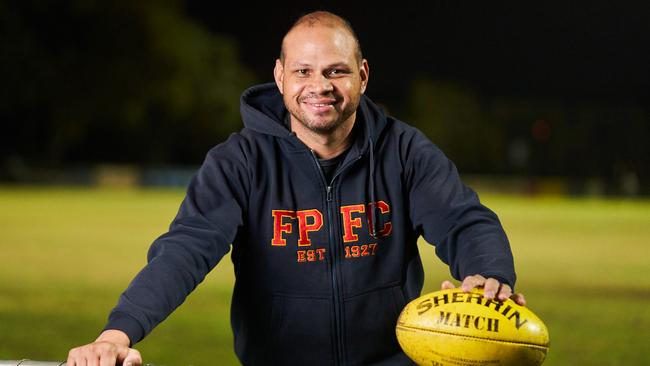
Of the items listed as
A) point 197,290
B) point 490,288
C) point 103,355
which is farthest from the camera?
point 197,290

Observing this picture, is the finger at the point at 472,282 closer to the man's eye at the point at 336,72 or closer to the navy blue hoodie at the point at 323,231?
the navy blue hoodie at the point at 323,231

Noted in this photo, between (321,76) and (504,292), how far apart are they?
40.6 inches

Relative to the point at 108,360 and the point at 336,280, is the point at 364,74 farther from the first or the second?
the point at 108,360

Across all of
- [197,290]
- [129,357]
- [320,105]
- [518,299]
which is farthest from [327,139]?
[197,290]

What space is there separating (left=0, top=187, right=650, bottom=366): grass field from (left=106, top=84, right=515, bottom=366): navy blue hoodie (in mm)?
3130

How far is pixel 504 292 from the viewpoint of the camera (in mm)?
3111

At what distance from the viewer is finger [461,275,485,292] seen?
3111mm

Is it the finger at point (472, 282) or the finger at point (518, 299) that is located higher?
the finger at point (472, 282)

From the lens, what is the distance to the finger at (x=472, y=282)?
10.2 feet

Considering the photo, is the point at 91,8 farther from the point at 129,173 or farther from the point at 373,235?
the point at 373,235

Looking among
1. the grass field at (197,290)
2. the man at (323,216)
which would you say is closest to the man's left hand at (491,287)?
the man at (323,216)

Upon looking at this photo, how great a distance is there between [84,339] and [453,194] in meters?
4.61

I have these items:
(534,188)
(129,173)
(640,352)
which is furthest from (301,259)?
(534,188)

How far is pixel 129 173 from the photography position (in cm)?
5044
